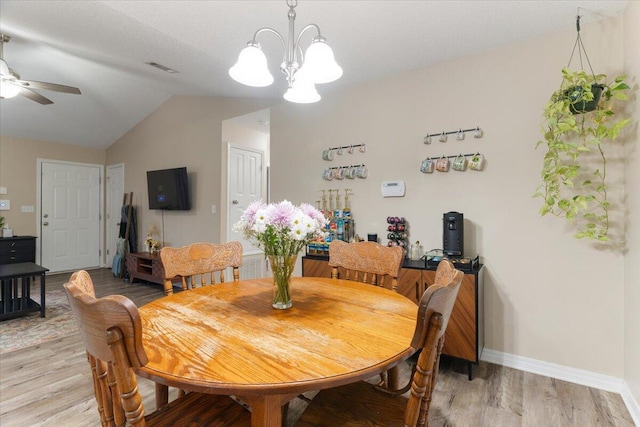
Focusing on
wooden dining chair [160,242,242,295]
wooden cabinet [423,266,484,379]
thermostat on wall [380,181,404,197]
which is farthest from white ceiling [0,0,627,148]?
→ wooden cabinet [423,266,484,379]

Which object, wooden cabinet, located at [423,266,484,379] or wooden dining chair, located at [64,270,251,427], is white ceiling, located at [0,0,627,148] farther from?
wooden dining chair, located at [64,270,251,427]

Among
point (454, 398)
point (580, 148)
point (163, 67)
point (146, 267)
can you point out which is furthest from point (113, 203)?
point (580, 148)

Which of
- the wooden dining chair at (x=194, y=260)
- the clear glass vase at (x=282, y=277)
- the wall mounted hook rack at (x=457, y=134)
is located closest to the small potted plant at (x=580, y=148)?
the wall mounted hook rack at (x=457, y=134)

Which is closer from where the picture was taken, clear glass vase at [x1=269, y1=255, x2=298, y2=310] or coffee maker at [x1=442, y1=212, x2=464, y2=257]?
clear glass vase at [x1=269, y1=255, x2=298, y2=310]

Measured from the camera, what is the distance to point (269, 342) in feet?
3.30

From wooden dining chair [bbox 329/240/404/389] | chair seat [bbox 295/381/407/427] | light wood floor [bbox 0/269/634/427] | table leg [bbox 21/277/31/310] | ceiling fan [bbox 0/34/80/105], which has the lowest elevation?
light wood floor [bbox 0/269/634/427]

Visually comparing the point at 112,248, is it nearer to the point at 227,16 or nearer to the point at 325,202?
the point at 325,202

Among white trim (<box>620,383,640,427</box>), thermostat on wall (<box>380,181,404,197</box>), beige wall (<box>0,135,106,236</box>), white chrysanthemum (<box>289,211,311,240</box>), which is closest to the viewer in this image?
white chrysanthemum (<box>289,211,311,240</box>)

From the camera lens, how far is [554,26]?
2.17m

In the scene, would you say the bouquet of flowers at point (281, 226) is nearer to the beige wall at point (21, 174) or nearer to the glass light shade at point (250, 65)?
the glass light shade at point (250, 65)

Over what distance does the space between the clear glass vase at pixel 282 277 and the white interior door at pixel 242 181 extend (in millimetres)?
3152

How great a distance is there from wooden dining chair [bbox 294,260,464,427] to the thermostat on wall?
165 cm

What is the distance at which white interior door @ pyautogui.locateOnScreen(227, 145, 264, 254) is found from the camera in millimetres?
4633

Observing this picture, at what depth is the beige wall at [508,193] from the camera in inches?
83.1
